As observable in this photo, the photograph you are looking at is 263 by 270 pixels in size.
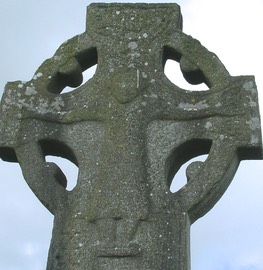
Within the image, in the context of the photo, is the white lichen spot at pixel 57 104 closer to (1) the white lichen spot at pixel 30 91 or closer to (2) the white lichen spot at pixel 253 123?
(1) the white lichen spot at pixel 30 91

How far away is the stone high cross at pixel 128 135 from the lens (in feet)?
22.8

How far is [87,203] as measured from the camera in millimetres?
7164

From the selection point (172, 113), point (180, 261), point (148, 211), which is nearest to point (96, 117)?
point (172, 113)

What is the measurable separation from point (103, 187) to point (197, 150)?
1.03 m

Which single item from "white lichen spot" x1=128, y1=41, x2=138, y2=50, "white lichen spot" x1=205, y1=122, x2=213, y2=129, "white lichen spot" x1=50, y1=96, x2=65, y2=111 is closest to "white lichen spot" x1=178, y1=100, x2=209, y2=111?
"white lichen spot" x1=205, y1=122, x2=213, y2=129

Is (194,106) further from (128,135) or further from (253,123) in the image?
(128,135)

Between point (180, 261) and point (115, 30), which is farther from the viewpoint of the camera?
point (115, 30)

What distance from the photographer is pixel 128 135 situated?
7480 millimetres

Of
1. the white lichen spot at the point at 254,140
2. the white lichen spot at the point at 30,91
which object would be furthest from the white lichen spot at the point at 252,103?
the white lichen spot at the point at 30,91

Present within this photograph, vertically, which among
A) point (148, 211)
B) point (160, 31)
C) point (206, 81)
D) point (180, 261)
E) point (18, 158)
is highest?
point (160, 31)

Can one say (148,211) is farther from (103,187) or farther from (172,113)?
(172,113)

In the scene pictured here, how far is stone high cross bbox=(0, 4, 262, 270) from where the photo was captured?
22.8 feet

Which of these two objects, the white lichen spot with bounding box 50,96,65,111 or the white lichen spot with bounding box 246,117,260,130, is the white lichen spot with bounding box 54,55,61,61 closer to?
the white lichen spot with bounding box 50,96,65,111

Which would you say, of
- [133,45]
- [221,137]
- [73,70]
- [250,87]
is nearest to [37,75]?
[73,70]
